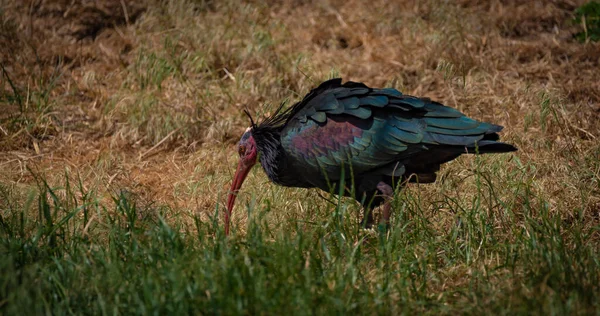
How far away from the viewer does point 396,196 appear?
413cm

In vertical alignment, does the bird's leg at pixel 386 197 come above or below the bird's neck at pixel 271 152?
below

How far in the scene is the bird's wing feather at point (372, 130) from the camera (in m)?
4.33

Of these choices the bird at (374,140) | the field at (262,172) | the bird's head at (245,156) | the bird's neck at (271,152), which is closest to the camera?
the field at (262,172)

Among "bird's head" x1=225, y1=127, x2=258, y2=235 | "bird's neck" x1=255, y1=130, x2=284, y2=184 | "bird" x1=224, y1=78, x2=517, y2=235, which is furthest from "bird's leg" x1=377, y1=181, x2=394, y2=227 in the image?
"bird's head" x1=225, y1=127, x2=258, y2=235

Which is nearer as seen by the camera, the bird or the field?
the field

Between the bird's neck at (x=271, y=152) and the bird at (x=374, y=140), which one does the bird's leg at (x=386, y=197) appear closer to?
the bird at (x=374, y=140)

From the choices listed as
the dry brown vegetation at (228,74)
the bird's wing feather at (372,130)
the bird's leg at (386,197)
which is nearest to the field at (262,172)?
the dry brown vegetation at (228,74)

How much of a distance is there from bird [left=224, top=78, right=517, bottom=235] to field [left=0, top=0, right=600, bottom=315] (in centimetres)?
18

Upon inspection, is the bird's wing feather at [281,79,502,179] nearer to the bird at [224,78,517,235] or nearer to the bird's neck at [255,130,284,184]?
the bird at [224,78,517,235]

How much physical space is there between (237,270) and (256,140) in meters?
1.68

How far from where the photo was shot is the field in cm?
340

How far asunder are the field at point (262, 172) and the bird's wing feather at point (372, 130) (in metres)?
0.24

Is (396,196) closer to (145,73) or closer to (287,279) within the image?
(287,279)

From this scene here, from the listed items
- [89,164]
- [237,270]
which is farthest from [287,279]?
[89,164]
